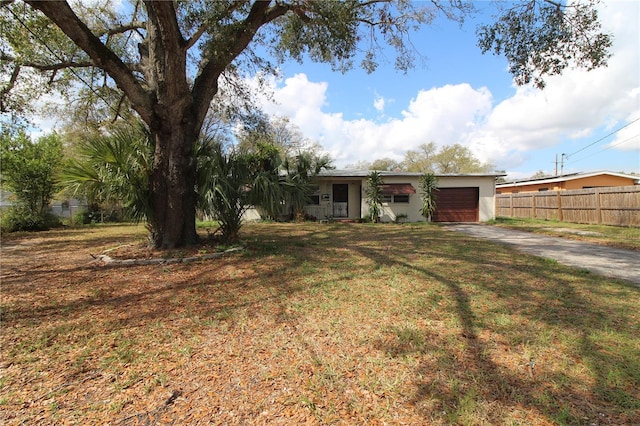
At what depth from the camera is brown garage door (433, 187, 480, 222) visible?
16.5 metres

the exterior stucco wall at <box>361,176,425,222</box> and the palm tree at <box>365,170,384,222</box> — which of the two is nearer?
the palm tree at <box>365,170,384,222</box>

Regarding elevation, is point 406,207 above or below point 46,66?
below

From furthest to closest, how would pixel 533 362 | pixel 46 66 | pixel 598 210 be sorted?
pixel 598 210 < pixel 46 66 < pixel 533 362

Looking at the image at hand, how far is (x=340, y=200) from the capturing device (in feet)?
56.6

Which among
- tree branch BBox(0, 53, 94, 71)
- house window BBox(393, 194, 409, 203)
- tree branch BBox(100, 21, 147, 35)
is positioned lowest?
house window BBox(393, 194, 409, 203)

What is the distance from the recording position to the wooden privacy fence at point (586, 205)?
11.5 meters

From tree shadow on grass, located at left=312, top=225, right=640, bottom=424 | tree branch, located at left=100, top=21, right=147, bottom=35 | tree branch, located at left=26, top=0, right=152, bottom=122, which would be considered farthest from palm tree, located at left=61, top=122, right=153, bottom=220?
tree shadow on grass, located at left=312, top=225, right=640, bottom=424

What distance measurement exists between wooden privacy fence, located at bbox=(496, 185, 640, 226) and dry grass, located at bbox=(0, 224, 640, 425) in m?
9.96

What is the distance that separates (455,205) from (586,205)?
17.9 ft

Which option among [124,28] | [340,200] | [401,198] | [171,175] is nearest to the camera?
[171,175]

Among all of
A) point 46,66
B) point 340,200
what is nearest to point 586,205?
point 340,200

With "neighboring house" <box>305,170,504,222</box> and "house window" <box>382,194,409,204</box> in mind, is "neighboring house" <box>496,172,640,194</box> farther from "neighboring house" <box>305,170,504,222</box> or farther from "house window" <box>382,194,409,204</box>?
"house window" <box>382,194,409,204</box>

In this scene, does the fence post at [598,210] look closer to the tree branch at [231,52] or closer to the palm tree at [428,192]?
the palm tree at [428,192]

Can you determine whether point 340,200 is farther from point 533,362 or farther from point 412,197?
point 533,362
